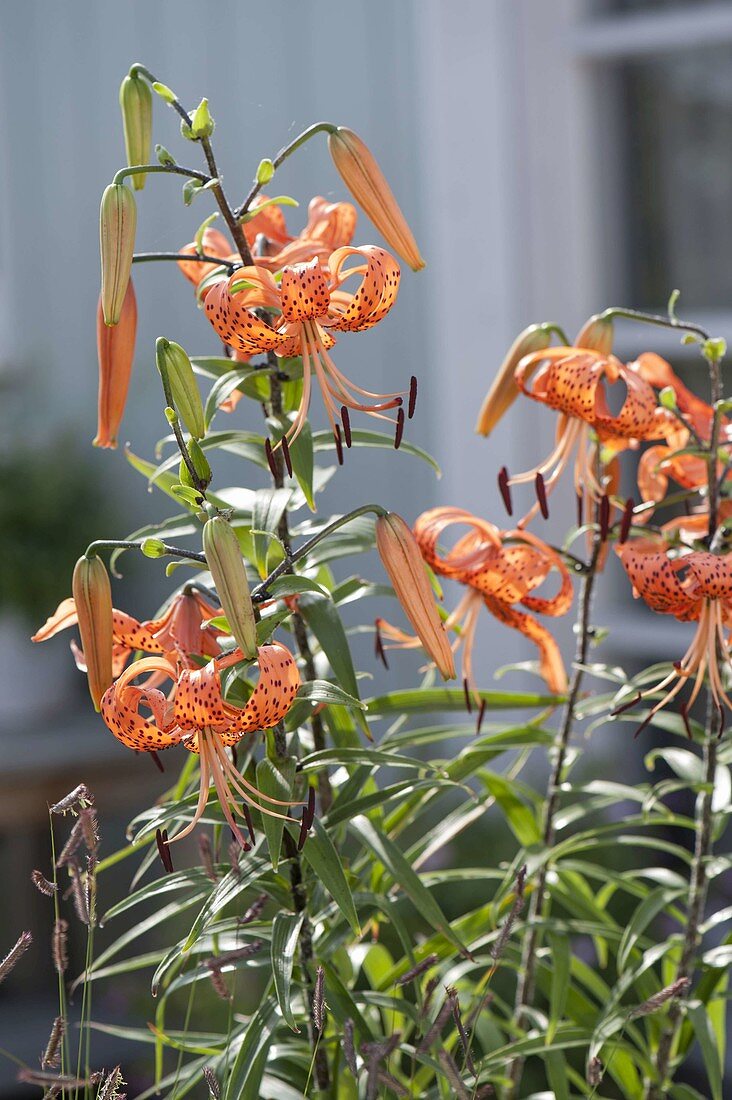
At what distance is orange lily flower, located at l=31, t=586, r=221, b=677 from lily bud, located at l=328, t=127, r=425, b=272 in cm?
21

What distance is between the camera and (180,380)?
1.98ft

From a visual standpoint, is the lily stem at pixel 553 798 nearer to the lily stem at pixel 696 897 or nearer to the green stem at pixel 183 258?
the lily stem at pixel 696 897

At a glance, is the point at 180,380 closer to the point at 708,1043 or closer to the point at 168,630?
the point at 168,630

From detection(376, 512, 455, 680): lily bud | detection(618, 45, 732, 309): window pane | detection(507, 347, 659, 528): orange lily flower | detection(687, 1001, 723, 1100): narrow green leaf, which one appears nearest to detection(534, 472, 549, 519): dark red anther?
detection(507, 347, 659, 528): orange lily flower

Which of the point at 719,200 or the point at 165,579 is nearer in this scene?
the point at 719,200

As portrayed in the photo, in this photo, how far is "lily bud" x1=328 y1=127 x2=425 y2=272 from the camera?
2.21 feet

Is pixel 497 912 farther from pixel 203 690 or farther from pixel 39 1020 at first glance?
pixel 39 1020

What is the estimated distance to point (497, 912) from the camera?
2.67 ft

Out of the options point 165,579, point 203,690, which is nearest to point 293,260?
point 203,690

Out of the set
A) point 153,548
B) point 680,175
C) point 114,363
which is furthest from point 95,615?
point 680,175

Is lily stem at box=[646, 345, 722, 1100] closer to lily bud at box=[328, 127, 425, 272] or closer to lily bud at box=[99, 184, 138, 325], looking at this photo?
lily bud at box=[328, 127, 425, 272]

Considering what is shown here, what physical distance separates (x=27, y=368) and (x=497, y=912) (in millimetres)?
1662

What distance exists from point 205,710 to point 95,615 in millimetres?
79

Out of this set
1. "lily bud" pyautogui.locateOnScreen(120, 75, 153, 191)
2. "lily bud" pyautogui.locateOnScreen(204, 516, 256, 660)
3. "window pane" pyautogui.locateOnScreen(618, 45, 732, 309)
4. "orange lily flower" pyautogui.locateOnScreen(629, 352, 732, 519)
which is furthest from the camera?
"window pane" pyautogui.locateOnScreen(618, 45, 732, 309)
